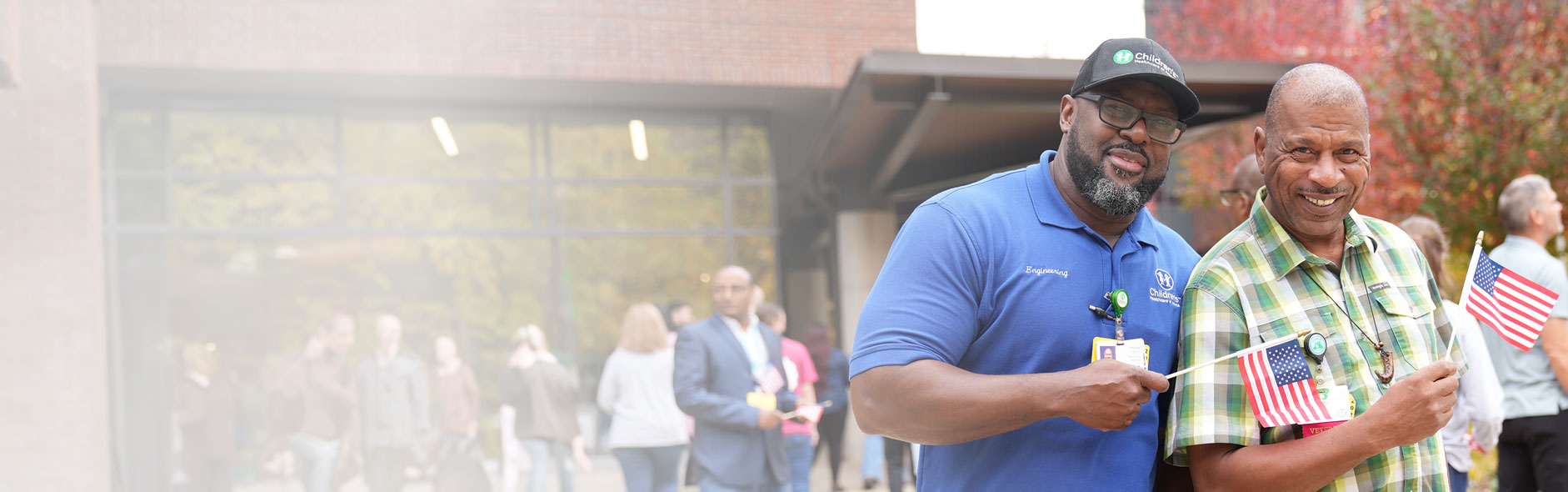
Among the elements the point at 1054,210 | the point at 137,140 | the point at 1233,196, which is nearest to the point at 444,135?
the point at 137,140

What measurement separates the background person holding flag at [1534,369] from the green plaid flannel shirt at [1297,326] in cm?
275

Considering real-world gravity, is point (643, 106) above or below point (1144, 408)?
above

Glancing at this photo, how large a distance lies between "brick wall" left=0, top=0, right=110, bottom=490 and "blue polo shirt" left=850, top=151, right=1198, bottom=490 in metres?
7.65

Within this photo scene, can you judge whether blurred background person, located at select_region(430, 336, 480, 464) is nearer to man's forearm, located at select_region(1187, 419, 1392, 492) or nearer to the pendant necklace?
man's forearm, located at select_region(1187, 419, 1392, 492)

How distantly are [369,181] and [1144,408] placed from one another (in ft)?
36.8

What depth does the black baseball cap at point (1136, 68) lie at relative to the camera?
2.17 m

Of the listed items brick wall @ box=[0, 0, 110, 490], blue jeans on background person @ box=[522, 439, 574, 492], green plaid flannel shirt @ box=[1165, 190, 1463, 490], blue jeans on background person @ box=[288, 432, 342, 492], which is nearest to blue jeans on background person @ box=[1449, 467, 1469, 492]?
green plaid flannel shirt @ box=[1165, 190, 1463, 490]

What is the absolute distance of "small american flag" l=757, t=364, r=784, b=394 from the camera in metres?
6.61

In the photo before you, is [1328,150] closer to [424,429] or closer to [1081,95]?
[1081,95]

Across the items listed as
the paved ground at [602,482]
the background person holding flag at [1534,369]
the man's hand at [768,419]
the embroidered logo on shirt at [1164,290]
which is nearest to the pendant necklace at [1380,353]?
the embroidered logo on shirt at [1164,290]

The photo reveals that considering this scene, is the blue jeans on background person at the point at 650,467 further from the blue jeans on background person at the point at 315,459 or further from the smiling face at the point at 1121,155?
the smiling face at the point at 1121,155

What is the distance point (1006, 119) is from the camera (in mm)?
9984

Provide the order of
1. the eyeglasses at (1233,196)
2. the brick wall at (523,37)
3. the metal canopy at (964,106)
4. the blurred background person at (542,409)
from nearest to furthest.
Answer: the eyeglasses at (1233,196) → the blurred background person at (542,409) → the metal canopy at (964,106) → the brick wall at (523,37)

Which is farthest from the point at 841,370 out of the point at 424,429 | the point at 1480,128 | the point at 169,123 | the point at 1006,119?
the point at 169,123
